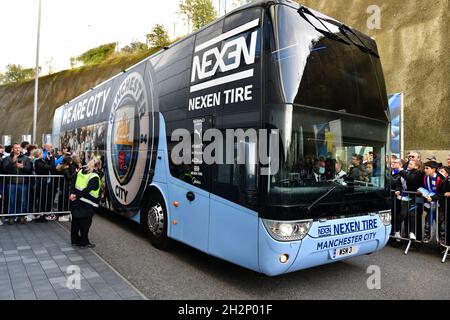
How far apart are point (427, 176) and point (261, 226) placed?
14.4ft

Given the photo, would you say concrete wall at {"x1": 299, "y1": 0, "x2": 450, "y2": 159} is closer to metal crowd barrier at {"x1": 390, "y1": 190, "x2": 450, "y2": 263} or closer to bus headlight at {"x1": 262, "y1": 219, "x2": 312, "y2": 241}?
metal crowd barrier at {"x1": 390, "y1": 190, "x2": 450, "y2": 263}

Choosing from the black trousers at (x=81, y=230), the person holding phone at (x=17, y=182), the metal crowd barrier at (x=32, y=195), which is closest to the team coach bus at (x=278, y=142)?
the black trousers at (x=81, y=230)

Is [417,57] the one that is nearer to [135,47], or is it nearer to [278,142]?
[278,142]

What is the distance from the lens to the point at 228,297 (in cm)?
384

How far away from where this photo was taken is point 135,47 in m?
37.1

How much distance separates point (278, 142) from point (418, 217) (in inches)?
163

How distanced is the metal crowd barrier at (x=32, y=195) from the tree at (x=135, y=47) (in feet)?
98.9

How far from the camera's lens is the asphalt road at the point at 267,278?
3.98m

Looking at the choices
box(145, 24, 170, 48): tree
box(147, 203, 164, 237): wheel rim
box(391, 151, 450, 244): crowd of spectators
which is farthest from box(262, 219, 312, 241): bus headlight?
box(145, 24, 170, 48): tree

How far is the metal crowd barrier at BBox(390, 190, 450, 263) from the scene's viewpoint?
19.0ft

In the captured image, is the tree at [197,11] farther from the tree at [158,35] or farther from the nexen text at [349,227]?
the nexen text at [349,227]

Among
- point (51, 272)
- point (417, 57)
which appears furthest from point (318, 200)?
point (417, 57)
